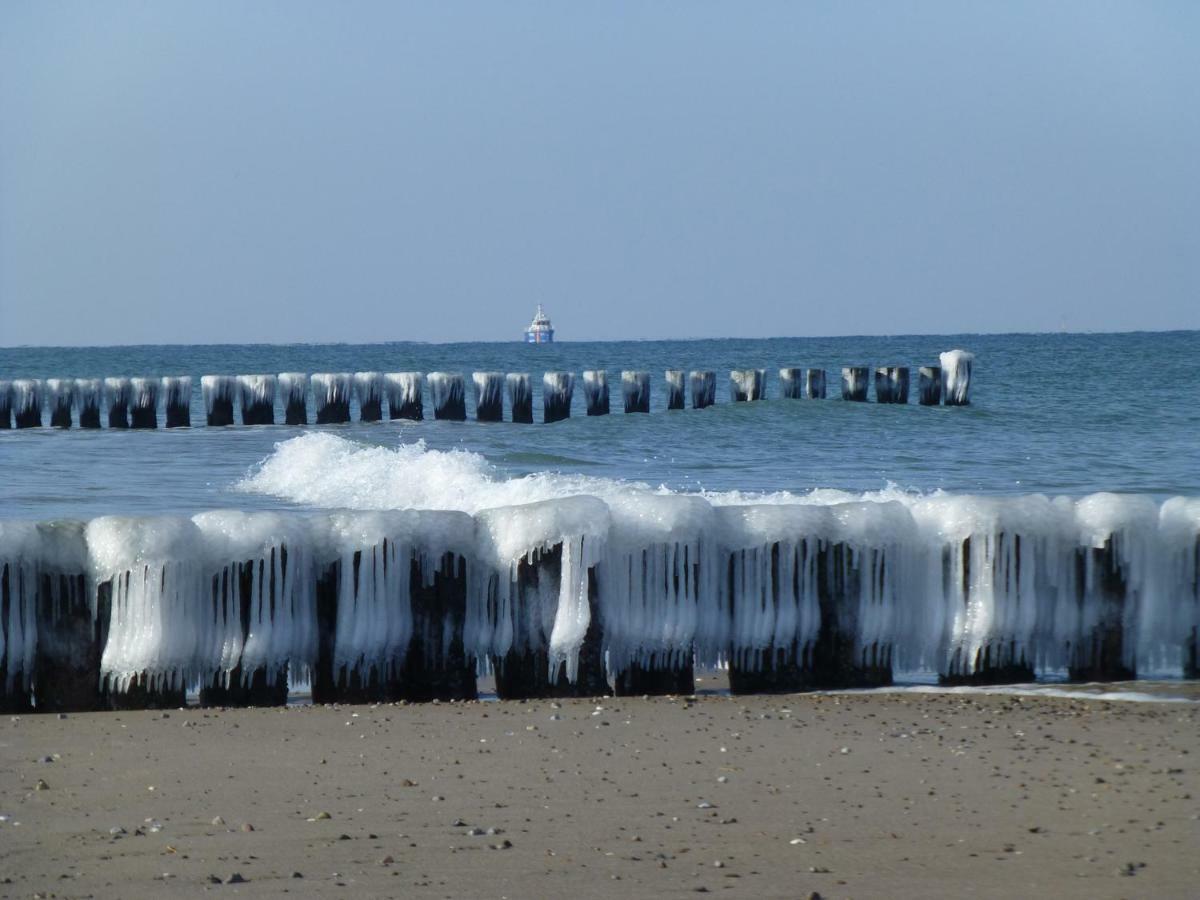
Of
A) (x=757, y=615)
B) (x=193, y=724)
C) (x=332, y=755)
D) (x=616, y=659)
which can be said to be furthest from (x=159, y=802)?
(x=757, y=615)

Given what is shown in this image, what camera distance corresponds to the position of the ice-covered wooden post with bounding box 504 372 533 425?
2566 centimetres

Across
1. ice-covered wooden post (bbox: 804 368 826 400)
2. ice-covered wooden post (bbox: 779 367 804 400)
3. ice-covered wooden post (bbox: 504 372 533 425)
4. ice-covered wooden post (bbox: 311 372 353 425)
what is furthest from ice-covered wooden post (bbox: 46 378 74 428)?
ice-covered wooden post (bbox: 804 368 826 400)

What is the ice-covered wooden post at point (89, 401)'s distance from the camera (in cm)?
2576

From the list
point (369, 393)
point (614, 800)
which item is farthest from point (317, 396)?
point (614, 800)

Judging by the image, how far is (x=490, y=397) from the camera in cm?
2614

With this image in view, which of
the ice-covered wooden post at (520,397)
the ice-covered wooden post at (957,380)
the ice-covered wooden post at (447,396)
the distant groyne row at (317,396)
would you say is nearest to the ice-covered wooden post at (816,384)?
the distant groyne row at (317,396)

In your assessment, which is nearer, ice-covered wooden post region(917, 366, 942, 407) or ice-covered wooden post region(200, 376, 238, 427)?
ice-covered wooden post region(200, 376, 238, 427)

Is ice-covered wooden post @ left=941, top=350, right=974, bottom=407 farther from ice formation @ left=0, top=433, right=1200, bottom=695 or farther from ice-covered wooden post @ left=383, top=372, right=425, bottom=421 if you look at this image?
ice formation @ left=0, top=433, right=1200, bottom=695

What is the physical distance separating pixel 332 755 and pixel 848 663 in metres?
2.03

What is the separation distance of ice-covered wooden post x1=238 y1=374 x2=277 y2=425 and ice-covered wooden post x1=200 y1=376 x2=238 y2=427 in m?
0.22

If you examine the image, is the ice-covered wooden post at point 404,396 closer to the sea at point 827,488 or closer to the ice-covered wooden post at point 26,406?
the sea at point 827,488

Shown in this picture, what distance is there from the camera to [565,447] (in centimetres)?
2014

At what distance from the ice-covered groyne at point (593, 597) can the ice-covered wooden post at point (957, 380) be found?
2179 cm

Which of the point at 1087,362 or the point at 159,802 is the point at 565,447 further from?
the point at 1087,362
